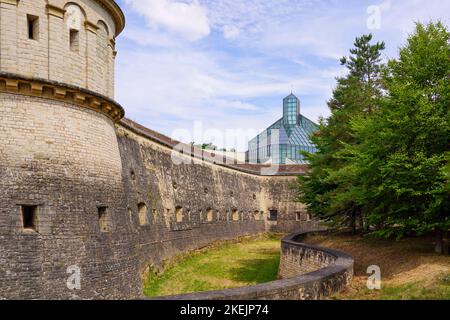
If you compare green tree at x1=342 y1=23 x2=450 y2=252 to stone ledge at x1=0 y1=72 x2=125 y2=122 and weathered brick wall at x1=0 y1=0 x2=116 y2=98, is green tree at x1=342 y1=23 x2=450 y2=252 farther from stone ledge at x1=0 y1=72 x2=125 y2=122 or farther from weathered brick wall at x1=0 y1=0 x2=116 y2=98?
weathered brick wall at x1=0 y1=0 x2=116 y2=98

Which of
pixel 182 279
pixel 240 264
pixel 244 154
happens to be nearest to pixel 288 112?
pixel 244 154

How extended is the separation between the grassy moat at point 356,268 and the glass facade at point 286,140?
97.5 feet

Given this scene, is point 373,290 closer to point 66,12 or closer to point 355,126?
point 355,126

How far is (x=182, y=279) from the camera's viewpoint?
69.1ft

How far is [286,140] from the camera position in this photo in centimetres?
6488

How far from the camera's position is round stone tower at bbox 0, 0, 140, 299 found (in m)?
10.3

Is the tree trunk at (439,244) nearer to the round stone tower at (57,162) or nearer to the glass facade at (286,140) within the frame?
the round stone tower at (57,162)

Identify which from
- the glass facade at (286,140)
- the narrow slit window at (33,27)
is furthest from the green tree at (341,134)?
the glass facade at (286,140)

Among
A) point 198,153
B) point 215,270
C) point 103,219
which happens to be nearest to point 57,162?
point 103,219

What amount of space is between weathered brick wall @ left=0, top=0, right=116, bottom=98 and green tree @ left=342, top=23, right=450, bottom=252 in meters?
9.94

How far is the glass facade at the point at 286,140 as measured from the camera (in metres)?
63.9

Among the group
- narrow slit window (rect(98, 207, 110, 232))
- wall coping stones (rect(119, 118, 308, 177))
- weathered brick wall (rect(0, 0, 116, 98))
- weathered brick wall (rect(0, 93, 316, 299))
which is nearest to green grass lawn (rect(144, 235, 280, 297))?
weathered brick wall (rect(0, 93, 316, 299))

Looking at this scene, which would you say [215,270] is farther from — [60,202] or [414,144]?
[60,202]

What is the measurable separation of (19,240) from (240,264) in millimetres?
18087
